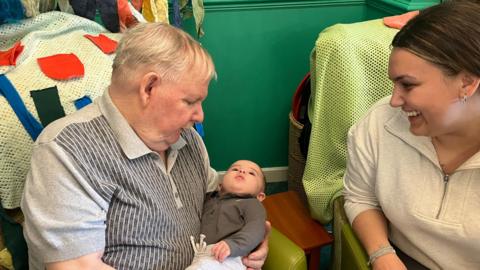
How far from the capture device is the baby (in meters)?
1.21

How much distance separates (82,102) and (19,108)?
0.18 meters

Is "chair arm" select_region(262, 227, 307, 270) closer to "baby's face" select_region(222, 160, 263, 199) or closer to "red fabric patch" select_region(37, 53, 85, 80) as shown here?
"baby's face" select_region(222, 160, 263, 199)

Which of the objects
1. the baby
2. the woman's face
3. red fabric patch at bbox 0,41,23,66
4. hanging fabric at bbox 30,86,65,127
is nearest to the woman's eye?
the woman's face

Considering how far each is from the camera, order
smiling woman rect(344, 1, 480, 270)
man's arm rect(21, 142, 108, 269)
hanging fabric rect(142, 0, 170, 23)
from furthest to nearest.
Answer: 1. hanging fabric rect(142, 0, 170, 23)
2. smiling woman rect(344, 1, 480, 270)
3. man's arm rect(21, 142, 108, 269)

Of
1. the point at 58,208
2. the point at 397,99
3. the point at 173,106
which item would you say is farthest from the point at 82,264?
the point at 397,99

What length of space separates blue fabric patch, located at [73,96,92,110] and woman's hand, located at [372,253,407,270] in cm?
95

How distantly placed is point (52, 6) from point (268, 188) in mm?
1655

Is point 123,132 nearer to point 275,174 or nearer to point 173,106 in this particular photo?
point 173,106

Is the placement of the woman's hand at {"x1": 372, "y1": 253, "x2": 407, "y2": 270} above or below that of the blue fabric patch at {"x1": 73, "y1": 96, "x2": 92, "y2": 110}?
below

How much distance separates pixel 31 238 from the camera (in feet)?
3.30

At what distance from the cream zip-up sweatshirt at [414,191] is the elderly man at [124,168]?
1.81 ft

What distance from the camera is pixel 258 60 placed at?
242 cm

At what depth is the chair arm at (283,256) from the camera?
1322mm

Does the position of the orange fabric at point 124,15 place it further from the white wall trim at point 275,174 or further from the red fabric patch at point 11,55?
the white wall trim at point 275,174
